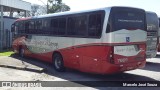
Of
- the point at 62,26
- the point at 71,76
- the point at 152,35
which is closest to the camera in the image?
the point at 71,76

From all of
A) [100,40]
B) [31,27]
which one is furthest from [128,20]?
[31,27]

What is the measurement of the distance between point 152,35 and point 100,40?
19.9 ft

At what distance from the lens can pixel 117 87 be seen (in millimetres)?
9297

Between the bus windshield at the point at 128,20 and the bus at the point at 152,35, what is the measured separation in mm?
3922

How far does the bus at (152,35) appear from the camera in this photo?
14449 mm

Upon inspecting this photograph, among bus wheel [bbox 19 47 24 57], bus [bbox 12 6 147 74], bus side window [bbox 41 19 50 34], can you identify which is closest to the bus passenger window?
bus side window [bbox 41 19 50 34]

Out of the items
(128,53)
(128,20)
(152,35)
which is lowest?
(128,53)

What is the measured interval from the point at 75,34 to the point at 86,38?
1.01 metres

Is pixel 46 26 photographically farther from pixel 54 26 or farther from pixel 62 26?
pixel 62 26

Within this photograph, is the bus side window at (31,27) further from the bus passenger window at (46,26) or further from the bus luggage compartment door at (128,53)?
the bus luggage compartment door at (128,53)

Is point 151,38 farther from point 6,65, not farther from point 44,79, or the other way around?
point 6,65

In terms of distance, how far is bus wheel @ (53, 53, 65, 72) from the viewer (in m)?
12.8

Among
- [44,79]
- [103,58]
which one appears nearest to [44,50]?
[44,79]

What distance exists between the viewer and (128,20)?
10.1 metres
